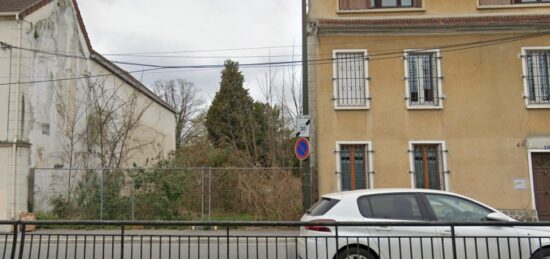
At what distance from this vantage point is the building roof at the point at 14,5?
55.1 ft

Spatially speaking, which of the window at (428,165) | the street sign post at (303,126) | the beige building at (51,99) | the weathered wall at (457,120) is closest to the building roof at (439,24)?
the weathered wall at (457,120)

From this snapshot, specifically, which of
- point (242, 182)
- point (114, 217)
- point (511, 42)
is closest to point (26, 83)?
point (114, 217)

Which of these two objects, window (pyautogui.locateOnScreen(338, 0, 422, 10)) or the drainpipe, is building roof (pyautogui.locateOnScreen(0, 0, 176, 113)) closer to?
the drainpipe

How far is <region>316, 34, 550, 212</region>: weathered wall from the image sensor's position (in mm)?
15523

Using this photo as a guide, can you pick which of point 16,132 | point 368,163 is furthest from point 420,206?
point 16,132

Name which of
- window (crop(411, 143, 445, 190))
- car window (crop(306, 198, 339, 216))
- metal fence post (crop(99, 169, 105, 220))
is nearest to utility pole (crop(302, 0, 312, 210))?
window (crop(411, 143, 445, 190))

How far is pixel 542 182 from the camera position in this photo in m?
15.5

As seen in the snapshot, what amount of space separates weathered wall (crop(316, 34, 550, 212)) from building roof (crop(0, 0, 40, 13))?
433 inches

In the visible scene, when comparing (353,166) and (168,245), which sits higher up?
(353,166)

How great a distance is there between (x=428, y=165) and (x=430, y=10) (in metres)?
5.50

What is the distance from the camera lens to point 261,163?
61.1 ft

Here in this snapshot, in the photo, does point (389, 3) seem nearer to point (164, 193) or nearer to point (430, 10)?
point (430, 10)

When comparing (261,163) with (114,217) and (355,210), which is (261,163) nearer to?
(114,217)

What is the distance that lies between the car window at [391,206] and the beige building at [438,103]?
7764 mm
